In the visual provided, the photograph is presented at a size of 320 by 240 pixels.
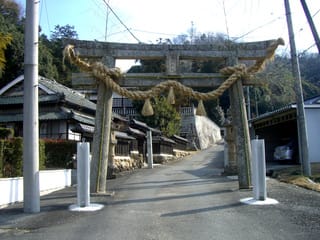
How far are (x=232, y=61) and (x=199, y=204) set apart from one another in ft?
18.5

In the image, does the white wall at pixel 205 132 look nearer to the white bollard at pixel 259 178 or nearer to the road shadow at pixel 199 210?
the white bollard at pixel 259 178

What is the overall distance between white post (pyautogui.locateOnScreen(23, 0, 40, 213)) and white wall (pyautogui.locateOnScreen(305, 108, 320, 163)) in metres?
16.7

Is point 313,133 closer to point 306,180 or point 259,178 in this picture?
point 306,180

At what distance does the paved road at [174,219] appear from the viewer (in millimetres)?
7238

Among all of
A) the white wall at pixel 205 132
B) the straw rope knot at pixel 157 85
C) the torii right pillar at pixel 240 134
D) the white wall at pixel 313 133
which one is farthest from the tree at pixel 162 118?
the straw rope knot at pixel 157 85

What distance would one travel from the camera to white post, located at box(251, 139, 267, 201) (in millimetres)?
10695

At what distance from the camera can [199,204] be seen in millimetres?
10602

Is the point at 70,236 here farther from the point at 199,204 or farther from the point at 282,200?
the point at 282,200

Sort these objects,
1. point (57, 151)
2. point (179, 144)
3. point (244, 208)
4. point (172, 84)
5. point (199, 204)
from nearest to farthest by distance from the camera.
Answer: point (244, 208)
point (199, 204)
point (172, 84)
point (57, 151)
point (179, 144)

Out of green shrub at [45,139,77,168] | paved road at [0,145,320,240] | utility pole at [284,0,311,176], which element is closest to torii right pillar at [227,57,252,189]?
paved road at [0,145,320,240]

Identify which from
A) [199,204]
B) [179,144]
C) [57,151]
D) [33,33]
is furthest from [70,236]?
[179,144]

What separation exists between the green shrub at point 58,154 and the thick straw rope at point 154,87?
292 inches

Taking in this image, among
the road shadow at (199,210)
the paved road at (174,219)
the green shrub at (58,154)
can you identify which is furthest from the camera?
A: the green shrub at (58,154)

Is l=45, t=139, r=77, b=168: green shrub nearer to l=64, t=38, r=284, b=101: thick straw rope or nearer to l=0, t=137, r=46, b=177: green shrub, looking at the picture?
l=0, t=137, r=46, b=177: green shrub
